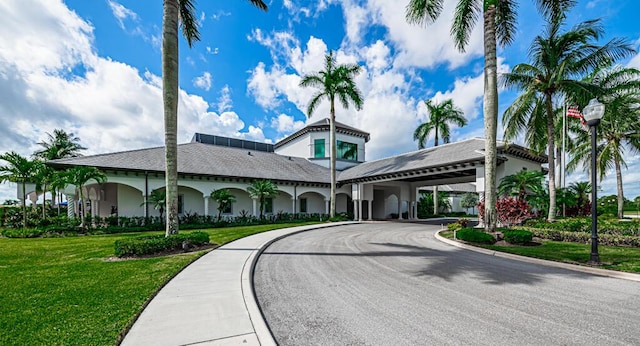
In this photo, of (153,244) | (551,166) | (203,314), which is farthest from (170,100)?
(551,166)

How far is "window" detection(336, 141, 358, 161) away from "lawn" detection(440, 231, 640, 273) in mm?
24797

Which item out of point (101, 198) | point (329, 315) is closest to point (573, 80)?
point (329, 315)

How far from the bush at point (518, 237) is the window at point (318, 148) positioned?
80.6 ft

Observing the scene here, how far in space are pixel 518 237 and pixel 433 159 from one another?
10.9 metres

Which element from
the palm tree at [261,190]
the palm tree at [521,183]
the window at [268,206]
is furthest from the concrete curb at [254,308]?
the window at [268,206]

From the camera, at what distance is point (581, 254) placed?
903 centimetres

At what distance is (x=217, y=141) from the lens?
1284 inches

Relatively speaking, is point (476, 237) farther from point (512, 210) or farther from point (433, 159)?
point (433, 159)

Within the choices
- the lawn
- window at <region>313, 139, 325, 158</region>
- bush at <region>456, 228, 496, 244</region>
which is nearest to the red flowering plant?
the lawn

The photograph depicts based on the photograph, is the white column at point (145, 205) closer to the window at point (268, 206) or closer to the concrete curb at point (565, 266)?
the window at point (268, 206)

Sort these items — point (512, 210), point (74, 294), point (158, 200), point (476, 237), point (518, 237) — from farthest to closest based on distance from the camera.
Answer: point (158, 200) → point (512, 210) → point (476, 237) → point (518, 237) → point (74, 294)

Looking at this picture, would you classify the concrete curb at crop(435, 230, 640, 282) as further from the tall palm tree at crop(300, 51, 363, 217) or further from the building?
the tall palm tree at crop(300, 51, 363, 217)

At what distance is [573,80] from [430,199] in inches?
965

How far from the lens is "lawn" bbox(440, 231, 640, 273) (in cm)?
767
